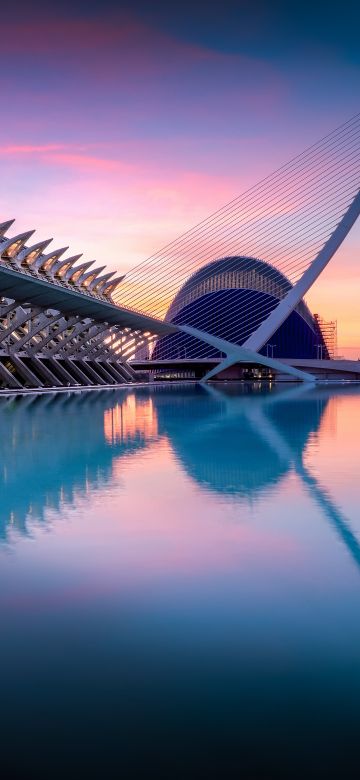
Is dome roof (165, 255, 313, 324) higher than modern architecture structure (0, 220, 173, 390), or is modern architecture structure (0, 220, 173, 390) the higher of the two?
dome roof (165, 255, 313, 324)

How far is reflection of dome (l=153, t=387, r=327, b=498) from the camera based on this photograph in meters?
7.32

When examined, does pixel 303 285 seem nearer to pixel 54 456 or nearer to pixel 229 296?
pixel 229 296

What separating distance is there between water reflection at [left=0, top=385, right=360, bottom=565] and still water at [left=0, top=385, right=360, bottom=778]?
0.19 ft

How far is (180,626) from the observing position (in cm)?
311

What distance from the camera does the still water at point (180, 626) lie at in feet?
6.93

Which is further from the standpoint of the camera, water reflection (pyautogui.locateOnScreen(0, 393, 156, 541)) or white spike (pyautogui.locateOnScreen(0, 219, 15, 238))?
white spike (pyautogui.locateOnScreen(0, 219, 15, 238))

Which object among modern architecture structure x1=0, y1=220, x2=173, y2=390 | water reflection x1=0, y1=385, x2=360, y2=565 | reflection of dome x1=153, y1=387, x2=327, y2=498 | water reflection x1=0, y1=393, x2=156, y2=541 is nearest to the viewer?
water reflection x1=0, y1=393, x2=156, y2=541

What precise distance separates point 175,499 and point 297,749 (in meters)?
4.11

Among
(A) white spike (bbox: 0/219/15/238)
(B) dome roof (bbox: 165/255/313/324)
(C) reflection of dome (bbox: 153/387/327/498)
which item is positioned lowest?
(C) reflection of dome (bbox: 153/387/327/498)

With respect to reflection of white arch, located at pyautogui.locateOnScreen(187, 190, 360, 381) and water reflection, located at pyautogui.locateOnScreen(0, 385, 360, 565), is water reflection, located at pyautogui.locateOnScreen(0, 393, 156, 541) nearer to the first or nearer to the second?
water reflection, located at pyautogui.locateOnScreen(0, 385, 360, 565)

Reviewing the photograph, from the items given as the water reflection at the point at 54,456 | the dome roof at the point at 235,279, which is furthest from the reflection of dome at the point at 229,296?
the water reflection at the point at 54,456

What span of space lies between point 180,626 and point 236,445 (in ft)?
24.9

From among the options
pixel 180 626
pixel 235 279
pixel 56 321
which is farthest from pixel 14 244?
pixel 235 279

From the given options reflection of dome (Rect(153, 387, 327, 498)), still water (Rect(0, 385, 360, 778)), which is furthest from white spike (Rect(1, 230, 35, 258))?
still water (Rect(0, 385, 360, 778))
